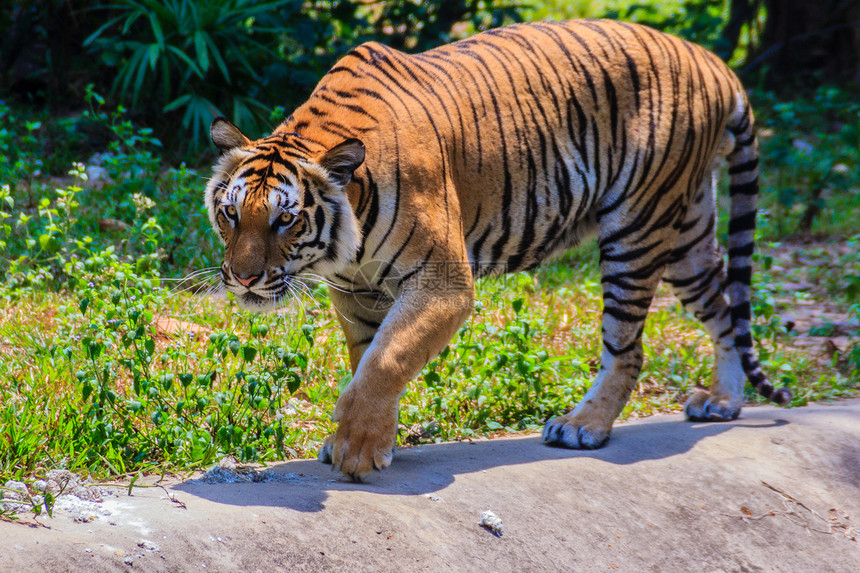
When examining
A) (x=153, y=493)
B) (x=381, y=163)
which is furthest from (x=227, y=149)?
(x=153, y=493)

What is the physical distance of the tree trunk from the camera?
8.87 m

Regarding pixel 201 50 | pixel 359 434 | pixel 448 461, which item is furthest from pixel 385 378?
pixel 201 50

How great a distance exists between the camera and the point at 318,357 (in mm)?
3939

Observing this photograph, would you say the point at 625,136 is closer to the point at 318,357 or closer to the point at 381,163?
the point at 381,163

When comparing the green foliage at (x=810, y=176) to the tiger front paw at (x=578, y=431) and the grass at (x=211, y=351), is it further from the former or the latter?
the tiger front paw at (x=578, y=431)

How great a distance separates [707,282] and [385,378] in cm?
176

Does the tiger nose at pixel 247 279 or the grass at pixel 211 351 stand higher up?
the tiger nose at pixel 247 279

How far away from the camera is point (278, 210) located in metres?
2.67

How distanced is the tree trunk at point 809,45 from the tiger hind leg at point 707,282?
18.5ft

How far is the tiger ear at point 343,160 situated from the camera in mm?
2652

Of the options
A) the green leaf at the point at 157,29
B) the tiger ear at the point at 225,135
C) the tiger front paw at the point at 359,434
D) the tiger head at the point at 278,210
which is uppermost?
the green leaf at the point at 157,29

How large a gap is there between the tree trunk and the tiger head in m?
7.20

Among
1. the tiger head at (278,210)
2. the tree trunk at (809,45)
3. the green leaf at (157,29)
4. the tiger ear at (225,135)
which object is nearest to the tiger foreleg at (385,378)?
the tiger head at (278,210)

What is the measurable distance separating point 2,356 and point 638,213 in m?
2.49
